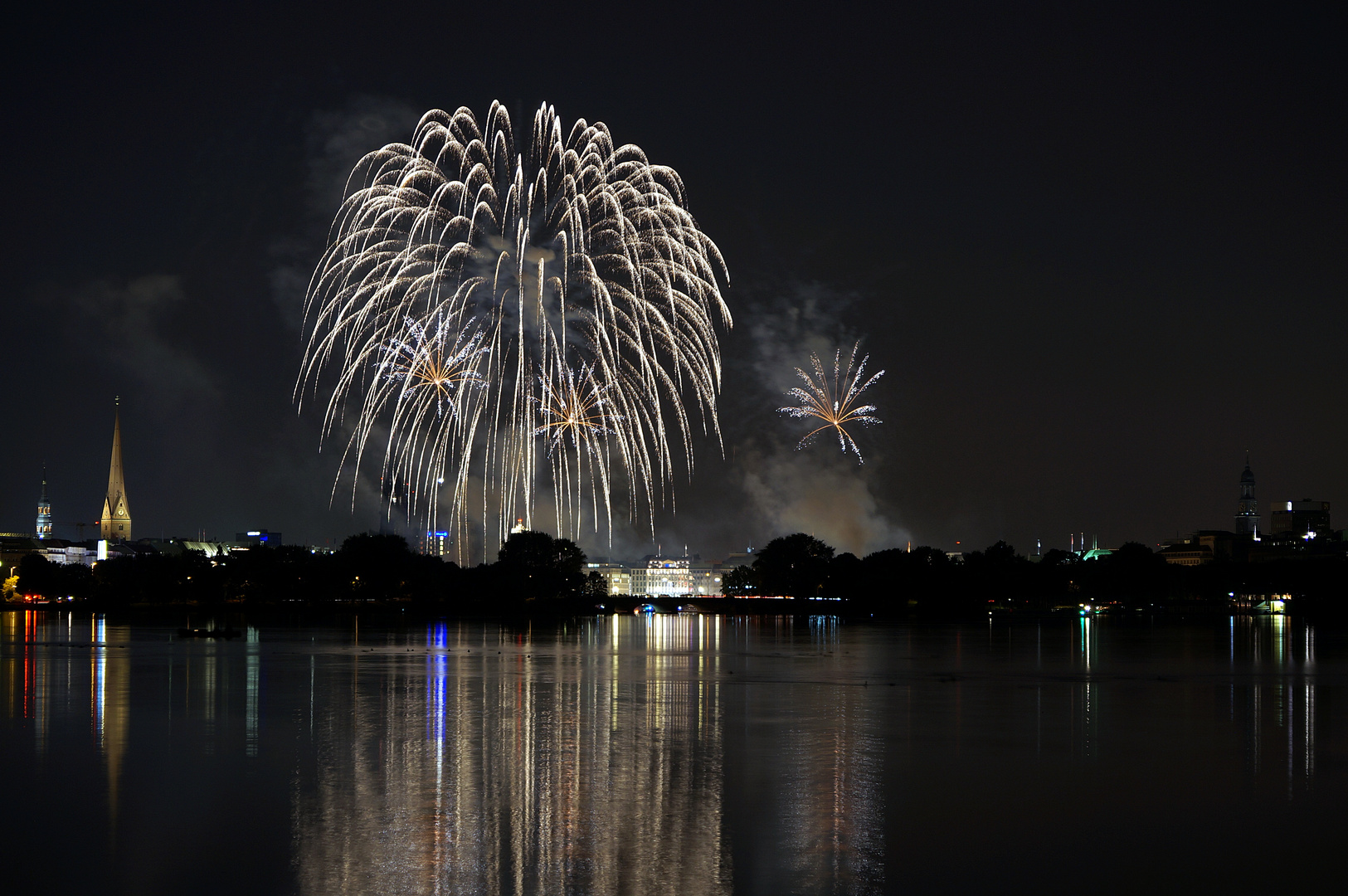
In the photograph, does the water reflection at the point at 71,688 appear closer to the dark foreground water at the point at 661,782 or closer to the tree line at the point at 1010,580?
the dark foreground water at the point at 661,782

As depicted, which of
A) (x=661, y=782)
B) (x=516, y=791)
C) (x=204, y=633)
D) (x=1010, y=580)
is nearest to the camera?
(x=516, y=791)

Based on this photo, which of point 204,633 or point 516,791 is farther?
point 204,633

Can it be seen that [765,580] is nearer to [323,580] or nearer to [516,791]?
[323,580]

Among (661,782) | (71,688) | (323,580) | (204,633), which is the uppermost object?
(661,782)

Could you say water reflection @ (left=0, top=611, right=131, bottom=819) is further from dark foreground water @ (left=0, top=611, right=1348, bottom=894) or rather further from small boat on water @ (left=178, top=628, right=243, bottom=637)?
small boat on water @ (left=178, top=628, right=243, bottom=637)

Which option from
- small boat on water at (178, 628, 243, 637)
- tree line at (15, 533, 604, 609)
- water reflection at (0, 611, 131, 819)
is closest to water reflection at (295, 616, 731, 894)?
water reflection at (0, 611, 131, 819)

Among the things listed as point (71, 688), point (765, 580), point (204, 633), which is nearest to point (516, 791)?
point (71, 688)

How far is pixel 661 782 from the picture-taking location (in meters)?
18.5

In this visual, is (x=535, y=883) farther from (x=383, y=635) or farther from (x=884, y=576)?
(x=884, y=576)

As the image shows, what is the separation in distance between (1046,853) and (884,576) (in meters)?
136

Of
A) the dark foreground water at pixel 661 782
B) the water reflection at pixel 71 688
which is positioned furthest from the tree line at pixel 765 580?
the dark foreground water at pixel 661 782

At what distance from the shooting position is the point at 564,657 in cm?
4878

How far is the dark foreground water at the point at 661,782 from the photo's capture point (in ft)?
44.3

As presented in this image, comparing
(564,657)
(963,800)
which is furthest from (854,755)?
(564,657)
